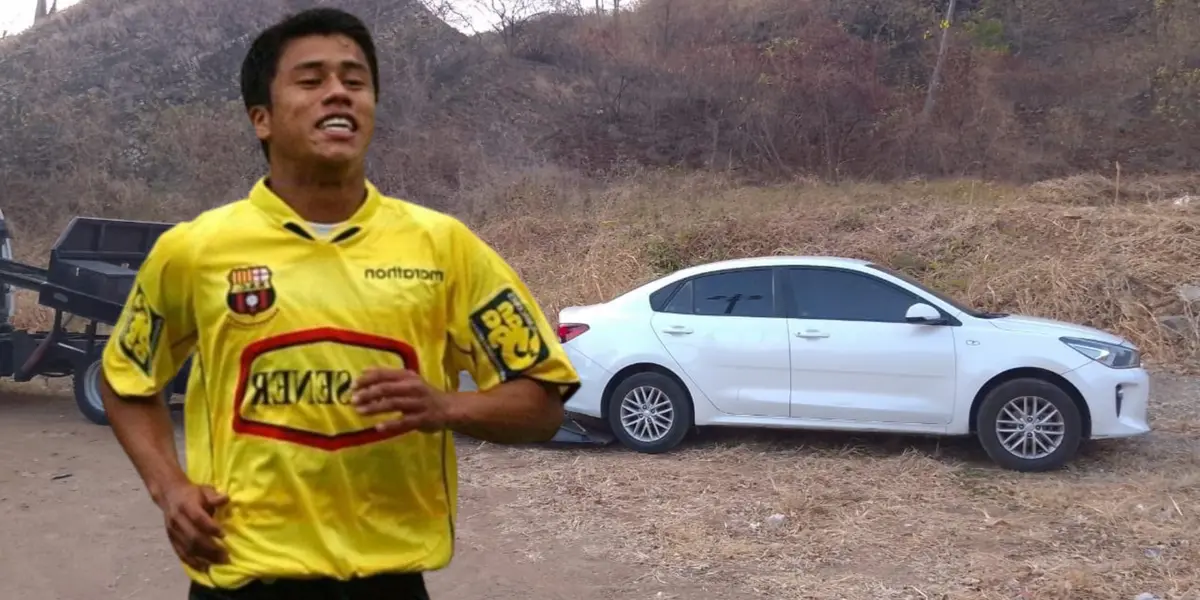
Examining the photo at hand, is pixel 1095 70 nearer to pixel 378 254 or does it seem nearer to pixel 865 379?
pixel 865 379

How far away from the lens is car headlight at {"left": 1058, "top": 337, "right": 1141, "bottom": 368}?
7.27 metres

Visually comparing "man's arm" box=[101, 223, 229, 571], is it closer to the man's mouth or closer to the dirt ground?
the man's mouth

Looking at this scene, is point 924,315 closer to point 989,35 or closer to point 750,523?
point 750,523

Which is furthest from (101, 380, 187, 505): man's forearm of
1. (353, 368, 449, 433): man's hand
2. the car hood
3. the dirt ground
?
the car hood

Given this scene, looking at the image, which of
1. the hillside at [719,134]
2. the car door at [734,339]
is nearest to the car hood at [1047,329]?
the car door at [734,339]

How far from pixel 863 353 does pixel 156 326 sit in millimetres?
6136

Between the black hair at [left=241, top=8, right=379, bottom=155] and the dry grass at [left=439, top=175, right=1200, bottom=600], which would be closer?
the black hair at [left=241, top=8, right=379, bottom=155]

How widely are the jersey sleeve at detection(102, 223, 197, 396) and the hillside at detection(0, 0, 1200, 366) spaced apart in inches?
448

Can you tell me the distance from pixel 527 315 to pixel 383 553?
508 mm

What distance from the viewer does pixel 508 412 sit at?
6.55 feet

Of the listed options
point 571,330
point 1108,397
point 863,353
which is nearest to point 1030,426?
point 1108,397

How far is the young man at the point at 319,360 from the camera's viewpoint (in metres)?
1.94

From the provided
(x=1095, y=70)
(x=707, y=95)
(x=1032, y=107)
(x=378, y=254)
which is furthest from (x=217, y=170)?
(x=378, y=254)

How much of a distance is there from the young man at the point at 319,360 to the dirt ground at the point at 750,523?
131 inches
